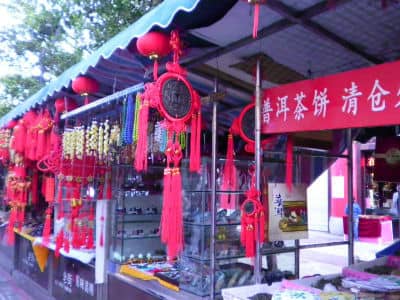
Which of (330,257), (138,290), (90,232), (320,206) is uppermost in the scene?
(90,232)

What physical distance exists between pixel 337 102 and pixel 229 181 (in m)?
1.47

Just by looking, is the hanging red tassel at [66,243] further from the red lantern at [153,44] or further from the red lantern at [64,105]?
the red lantern at [153,44]

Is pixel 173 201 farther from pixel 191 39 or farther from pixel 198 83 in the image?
pixel 198 83

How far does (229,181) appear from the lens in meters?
3.66

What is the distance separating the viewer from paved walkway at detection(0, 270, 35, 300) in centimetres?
619

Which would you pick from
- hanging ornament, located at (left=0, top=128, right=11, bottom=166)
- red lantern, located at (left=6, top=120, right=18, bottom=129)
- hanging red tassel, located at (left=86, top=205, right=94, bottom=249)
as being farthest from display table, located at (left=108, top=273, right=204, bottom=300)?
hanging ornament, located at (left=0, top=128, right=11, bottom=166)

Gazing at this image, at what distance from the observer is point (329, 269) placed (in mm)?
7734

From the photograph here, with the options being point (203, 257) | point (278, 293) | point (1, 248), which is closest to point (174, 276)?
point (203, 257)

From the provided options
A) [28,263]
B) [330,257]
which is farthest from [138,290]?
[330,257]

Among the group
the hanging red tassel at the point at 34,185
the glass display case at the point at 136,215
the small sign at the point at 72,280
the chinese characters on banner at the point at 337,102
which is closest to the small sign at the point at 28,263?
the small sign at the point at 72,280

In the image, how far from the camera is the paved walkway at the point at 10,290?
6.19 meters

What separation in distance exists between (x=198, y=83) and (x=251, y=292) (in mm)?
2132

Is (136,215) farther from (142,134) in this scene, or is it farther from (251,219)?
(251,219)

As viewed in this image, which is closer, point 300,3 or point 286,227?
point 300,3
